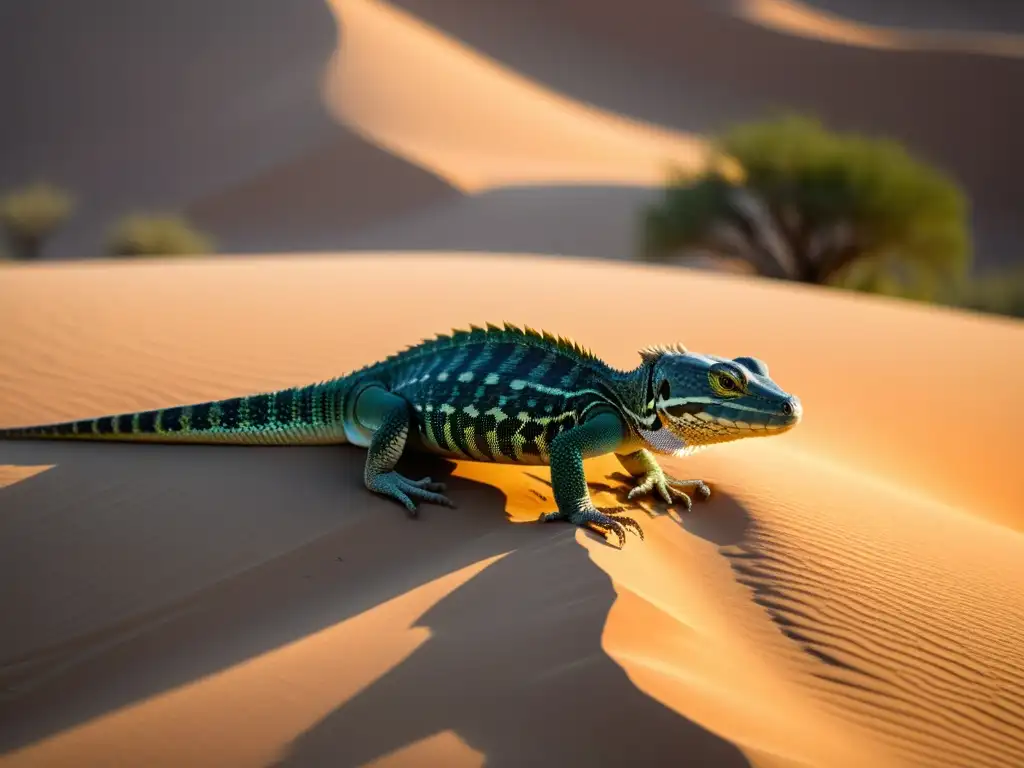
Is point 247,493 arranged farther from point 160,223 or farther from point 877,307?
point 160,223

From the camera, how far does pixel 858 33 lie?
4222cm

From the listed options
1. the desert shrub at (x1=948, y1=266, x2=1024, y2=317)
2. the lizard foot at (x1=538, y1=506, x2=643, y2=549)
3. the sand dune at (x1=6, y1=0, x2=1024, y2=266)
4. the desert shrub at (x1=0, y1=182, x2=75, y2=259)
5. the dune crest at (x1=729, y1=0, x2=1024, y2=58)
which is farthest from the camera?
the dune crest at (x1=729, y1=0, x2=1024, y2=58)

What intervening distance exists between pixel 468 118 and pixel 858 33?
824 inches

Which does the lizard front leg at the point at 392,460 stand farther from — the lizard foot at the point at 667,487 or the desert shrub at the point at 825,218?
the desert shrub at the point at 825,218

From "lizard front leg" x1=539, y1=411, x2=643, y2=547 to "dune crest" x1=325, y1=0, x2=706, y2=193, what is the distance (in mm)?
21224

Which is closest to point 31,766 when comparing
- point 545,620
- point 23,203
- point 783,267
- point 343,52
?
point 545,620

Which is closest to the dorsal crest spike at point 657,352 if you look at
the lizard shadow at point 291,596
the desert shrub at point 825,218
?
the lizard shadow at point 291,596

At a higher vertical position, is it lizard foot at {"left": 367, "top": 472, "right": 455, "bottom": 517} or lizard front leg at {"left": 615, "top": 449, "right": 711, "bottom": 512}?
lizard front leg at {"left": 615, "top": 449, "right": 711, "bottom": 512}

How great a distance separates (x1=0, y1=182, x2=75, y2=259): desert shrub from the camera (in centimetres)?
2481

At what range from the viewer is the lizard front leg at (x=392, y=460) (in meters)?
4.93

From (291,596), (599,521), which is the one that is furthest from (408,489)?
(599,521)

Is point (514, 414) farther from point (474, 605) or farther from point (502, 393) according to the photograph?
point (474, 605)

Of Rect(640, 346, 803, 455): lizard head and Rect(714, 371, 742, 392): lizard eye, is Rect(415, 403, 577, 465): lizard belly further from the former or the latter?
Rect(714, 371, 742, 392): lizard eye

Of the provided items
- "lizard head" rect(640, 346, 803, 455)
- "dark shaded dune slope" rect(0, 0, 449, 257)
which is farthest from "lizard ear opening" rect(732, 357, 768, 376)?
"dark shaded dune slope" rect(0, 0, 449, 257)
